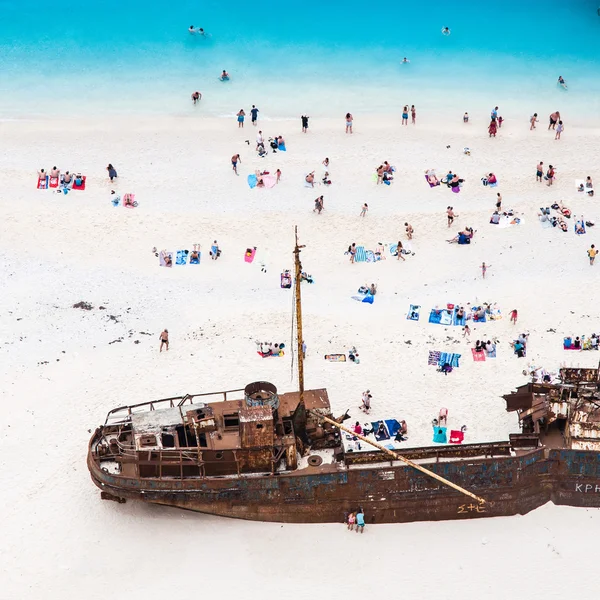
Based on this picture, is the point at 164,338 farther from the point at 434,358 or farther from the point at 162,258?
the point at 434,358

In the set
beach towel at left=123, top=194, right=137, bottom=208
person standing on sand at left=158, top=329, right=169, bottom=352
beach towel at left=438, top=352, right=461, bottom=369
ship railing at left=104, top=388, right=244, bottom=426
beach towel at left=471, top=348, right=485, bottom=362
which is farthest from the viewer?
beach towel at left=123, top=194, right=137, bottom=208

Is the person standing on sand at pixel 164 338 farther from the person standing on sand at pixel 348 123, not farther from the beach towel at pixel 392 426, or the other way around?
the person standing on sand at pixel 348 123

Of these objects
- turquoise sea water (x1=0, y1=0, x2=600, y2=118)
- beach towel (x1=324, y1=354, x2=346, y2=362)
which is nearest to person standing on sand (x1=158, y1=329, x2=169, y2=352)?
beach towel (x1=324, y1=354, x2=346, y2=362)

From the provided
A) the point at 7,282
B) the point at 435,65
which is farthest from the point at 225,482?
the point at 435,65

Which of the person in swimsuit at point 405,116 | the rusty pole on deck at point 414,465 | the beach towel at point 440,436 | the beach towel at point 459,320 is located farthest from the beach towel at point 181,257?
the person in swimsuit at point 405,116

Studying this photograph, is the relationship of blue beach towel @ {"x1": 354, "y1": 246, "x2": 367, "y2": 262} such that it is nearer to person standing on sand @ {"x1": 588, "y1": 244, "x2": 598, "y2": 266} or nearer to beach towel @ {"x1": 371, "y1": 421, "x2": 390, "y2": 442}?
person standing on sand @ {"x1": 588, "y1": 244, "x2": 598, "y2": 266}

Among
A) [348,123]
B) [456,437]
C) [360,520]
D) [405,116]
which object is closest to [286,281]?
[456,437]
